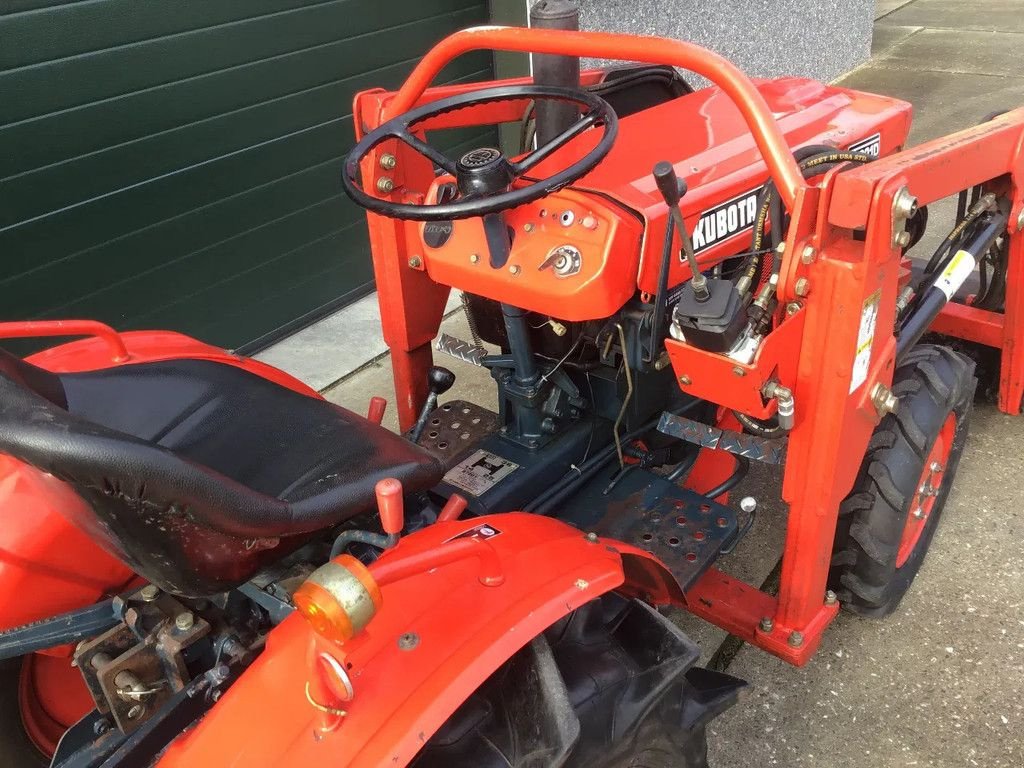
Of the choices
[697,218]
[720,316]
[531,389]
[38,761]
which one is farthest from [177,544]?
[697,218]

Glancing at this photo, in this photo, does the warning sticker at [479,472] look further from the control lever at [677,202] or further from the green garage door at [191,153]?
the green garage door at [191,153]

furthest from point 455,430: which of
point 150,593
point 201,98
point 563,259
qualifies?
point 201,98

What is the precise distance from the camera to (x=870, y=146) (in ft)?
7.47

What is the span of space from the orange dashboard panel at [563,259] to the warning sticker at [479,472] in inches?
18.7

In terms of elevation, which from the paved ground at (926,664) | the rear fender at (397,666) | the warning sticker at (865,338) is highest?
the warning sticker at (865,338)

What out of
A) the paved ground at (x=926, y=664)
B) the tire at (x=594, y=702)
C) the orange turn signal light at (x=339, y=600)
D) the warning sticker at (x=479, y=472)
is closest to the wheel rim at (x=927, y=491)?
the paved ground at (x=926, y=664)

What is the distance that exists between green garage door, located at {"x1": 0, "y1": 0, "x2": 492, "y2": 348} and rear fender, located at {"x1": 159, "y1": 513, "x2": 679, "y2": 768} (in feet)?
7.74

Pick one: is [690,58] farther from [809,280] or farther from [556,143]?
[809,280]

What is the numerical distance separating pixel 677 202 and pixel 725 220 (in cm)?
57

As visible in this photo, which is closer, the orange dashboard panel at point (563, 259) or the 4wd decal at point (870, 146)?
the orange dashboard panel at point (563, 259)

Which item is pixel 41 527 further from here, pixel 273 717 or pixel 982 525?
pixel 982 525

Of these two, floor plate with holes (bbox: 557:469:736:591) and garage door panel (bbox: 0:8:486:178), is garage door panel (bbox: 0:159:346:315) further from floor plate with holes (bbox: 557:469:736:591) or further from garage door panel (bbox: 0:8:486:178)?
floor plate with holes (bbox: 557:469:736:591)

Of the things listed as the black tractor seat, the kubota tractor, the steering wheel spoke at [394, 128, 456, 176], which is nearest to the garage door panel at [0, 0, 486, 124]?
the kubota tractor

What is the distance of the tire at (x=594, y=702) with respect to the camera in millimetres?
1139
